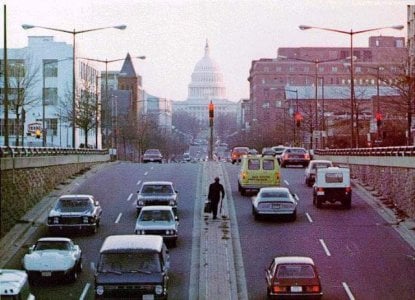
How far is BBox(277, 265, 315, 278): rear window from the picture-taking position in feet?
78.7

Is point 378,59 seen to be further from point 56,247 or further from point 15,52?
point 56,247

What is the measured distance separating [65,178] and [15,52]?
54826 millimetres

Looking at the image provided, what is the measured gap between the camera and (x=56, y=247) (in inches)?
1093

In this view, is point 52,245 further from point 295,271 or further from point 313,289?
point 313,289

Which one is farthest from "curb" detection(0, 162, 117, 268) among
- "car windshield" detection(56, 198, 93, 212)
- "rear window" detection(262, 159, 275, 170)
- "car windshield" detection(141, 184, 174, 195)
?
"rear window" detection(262, 159, 275, 170)

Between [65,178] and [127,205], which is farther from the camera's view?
[65,178]

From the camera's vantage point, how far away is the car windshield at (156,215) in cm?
3250

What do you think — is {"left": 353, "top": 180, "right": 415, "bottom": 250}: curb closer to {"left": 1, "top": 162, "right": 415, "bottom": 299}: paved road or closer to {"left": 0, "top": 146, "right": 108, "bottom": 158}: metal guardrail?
{"left": 1, "top": 162, "right": 415, "bottom": 299}: paved road

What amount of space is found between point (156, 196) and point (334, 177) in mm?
8144

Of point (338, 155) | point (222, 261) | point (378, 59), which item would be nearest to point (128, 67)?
point (378, 59)

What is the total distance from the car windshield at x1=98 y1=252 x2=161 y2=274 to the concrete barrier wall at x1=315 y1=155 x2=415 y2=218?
17.4m

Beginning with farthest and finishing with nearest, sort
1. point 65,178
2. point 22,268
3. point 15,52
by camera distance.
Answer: point 15,52 → point 65,178 → point 22,268

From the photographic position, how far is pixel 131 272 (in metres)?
23.3

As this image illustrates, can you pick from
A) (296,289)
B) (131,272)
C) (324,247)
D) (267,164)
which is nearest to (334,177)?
(267,164)
